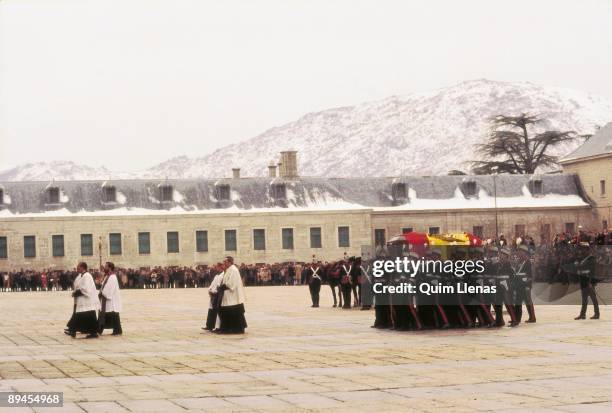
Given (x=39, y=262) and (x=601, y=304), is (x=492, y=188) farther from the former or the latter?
(x=601, y=304)

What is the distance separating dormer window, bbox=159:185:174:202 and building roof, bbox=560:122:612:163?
86.4 feet

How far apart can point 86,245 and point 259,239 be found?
10.2m

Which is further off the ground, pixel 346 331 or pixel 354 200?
pixel 354 200

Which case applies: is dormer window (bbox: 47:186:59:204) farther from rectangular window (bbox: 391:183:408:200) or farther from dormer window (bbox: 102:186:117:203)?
rectangular window (bbox: 391:183:408:200)

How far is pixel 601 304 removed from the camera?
95.4 feet

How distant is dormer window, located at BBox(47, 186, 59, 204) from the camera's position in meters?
68.5

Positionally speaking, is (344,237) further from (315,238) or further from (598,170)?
(598,170)

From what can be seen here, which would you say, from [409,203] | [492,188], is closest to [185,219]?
[409,203]

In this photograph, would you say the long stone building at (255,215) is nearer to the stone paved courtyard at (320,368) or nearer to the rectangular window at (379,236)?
the rectangular window at (379,236)

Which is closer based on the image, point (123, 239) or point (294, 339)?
point (294, 339)

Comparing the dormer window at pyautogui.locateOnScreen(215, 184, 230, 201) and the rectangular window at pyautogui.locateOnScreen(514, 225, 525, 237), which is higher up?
the dormer window at pyautogui.locateOnScreen(215, 184, 230, 201)

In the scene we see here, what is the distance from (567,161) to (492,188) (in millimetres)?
6271

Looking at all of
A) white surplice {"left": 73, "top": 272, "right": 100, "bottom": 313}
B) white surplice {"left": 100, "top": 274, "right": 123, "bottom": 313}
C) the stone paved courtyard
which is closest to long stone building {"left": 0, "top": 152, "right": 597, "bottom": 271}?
the stone paved courtyard

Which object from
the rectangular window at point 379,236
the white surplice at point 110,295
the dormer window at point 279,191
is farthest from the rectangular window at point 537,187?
the white surplice at point 110,295
